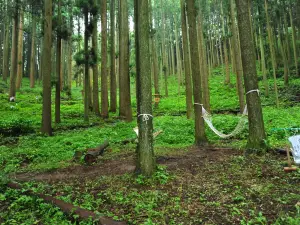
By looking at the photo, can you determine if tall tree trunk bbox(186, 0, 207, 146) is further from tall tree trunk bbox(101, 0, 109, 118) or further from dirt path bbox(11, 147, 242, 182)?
tall tree trunk bbox(101, 0, 109, 118)

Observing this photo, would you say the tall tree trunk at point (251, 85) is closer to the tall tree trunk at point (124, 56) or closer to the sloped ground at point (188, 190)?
the sloped ground at point (188, 190)

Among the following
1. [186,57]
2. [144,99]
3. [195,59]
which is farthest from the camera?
[186,57]

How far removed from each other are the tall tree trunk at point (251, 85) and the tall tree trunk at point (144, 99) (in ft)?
7.93

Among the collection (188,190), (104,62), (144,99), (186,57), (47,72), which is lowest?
(188,190)

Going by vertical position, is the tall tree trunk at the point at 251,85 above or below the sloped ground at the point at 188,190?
above

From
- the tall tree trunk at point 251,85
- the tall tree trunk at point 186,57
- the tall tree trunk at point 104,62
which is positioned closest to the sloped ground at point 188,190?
the tall tree trunk at point 251,85

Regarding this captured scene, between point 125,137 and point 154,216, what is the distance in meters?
6.14

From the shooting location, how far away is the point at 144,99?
4637 millimetres

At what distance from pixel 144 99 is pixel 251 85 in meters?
2.62

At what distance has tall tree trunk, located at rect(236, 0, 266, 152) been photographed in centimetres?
559

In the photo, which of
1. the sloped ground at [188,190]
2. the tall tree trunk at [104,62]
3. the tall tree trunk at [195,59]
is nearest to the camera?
the sloped ground at [188,190]

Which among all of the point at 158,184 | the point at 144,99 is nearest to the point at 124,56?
the point at 144,99

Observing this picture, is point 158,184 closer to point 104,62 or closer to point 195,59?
point 195,59

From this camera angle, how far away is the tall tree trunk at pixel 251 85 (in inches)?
220
